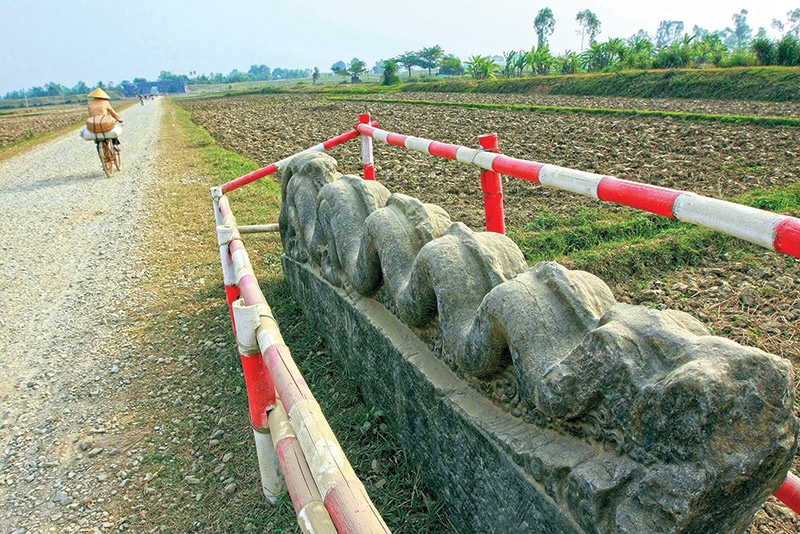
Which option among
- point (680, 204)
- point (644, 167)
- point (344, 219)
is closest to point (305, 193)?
point (344, 219)

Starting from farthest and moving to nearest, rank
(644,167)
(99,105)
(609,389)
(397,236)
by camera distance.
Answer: (99,105) → (644,167) → (397,236) → (609,389)

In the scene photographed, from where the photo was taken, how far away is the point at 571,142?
1086 centimetres

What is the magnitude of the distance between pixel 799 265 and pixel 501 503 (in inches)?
152

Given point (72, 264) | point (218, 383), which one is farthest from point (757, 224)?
point (72, 264)

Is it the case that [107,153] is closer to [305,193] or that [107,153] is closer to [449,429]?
[305,193]

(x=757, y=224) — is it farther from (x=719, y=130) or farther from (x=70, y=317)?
(x=719, y=130)

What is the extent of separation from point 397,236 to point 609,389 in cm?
139

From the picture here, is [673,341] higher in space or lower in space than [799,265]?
higher

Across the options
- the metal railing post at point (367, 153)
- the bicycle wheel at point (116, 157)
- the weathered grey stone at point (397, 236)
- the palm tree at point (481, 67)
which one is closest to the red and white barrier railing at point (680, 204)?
the weathered grey stone at point (397, 236)

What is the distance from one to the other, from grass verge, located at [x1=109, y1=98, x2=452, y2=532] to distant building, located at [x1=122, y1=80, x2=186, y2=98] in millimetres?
115883

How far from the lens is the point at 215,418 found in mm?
3254

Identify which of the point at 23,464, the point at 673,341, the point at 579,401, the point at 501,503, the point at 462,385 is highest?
the point at 673,341

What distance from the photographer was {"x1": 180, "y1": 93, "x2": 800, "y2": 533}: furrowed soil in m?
3.86

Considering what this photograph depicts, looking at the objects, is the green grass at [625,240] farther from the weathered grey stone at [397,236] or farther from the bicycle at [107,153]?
the bicycle at [107,153]
